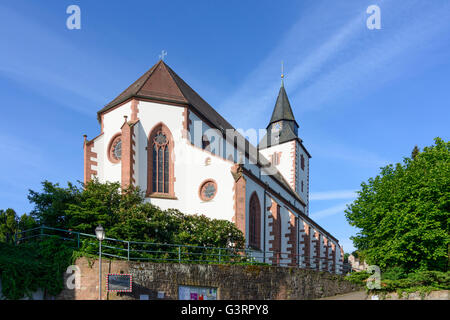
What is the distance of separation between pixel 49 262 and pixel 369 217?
18.3 meters

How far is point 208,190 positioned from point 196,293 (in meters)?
9.56

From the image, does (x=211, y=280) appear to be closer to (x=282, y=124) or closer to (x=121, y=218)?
(x=121, y=218)

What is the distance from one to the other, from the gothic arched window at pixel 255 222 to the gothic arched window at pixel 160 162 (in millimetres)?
5431

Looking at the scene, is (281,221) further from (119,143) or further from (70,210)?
(70,210)

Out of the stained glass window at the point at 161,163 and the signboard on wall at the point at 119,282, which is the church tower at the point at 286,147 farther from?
the signboard on wall at the point at 119,282

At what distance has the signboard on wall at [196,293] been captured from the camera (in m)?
15.4

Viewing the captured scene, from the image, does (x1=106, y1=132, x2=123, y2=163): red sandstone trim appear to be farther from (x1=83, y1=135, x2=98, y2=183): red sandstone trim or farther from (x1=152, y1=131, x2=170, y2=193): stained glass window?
(x1=152, y1=131, x2=170, y2=193): stained glass window

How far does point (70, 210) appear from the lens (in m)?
17.2

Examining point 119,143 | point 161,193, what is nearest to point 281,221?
point 161,193

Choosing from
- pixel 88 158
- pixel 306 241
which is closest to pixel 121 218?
pixel 88 158

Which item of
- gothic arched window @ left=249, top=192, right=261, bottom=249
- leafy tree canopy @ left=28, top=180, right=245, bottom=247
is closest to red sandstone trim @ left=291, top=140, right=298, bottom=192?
gothic arched window @ left=249, top=192, right=261, bottom=249

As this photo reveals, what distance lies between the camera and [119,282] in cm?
1392

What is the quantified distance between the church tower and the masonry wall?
2687 cm

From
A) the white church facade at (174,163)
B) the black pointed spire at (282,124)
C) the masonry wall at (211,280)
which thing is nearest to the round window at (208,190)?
the white church facade at (174,163)
